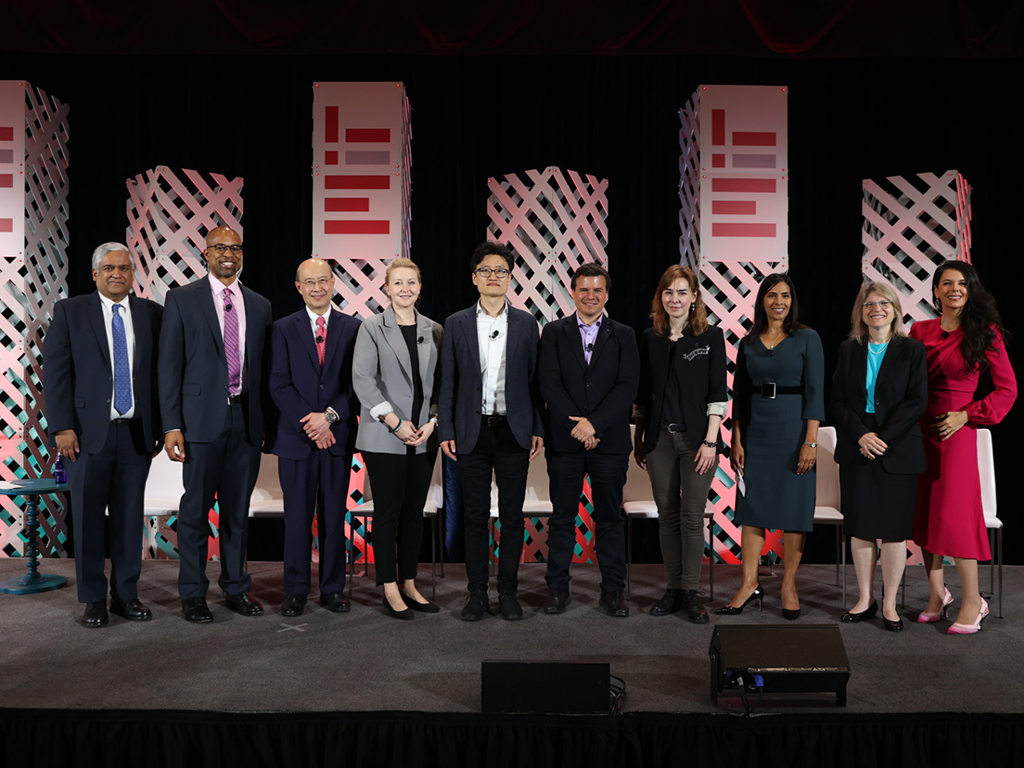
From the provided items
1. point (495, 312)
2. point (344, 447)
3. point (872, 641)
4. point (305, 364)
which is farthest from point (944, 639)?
point (305, 364)

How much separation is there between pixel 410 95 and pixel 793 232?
2406mm

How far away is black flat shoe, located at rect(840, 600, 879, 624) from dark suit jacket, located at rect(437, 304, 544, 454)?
155 cm

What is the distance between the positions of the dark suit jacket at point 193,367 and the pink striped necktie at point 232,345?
0.10 feet

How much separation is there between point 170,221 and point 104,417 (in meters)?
1.85

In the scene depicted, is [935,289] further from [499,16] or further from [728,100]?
[499,16]

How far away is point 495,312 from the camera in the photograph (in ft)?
12.1

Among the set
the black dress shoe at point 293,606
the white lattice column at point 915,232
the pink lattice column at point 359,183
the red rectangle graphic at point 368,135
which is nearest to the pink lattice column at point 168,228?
the pink lattice column at point 359,183

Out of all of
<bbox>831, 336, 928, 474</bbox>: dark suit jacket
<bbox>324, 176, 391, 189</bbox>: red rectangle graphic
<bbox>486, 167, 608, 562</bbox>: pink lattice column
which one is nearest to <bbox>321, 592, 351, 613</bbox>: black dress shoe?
<bbox>486, 167, 608, 562</bbox>: pink lattice column

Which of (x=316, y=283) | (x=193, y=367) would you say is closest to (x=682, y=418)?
(x=316, y=283)

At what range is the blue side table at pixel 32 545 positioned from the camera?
13.7 ft

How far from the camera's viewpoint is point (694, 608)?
368 centimetres

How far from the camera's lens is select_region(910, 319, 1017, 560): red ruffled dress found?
11.9ft

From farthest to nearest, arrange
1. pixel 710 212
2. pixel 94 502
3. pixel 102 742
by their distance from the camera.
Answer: pixel 710 212, pixel 94 502, pixel 102 742

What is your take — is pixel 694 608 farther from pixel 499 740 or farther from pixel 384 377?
pixel 384 377
